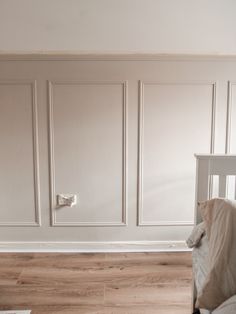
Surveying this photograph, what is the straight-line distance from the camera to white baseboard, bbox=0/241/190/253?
263 centimetres

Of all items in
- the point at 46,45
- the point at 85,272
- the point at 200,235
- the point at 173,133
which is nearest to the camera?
the point at 200,235

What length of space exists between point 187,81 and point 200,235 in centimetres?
152

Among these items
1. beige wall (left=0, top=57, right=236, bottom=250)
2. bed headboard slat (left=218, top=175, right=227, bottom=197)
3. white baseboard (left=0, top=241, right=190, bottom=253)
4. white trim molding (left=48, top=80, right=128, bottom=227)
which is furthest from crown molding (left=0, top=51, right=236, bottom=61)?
white baseboard (left=0, top=241, right=190, bottom=253)

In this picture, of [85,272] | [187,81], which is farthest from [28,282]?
[187,81]

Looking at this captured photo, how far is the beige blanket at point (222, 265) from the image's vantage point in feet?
3.31

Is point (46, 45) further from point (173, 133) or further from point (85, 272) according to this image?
point (85, 272)

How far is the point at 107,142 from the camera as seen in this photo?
2566 mm

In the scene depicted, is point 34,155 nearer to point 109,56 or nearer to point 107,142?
point 107,142

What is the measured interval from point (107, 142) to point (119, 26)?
38.7 inches

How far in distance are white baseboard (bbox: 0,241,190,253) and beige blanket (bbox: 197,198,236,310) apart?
156 centimetres

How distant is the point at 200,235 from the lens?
1436 mm

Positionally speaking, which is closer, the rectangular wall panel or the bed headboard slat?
the bed headboard slat

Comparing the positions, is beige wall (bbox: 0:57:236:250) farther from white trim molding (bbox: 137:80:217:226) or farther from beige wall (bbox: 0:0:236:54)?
beige wall (bbox: 0:0:236:54)

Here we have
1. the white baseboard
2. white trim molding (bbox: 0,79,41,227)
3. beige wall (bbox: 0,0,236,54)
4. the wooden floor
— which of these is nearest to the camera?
the wooden floor
